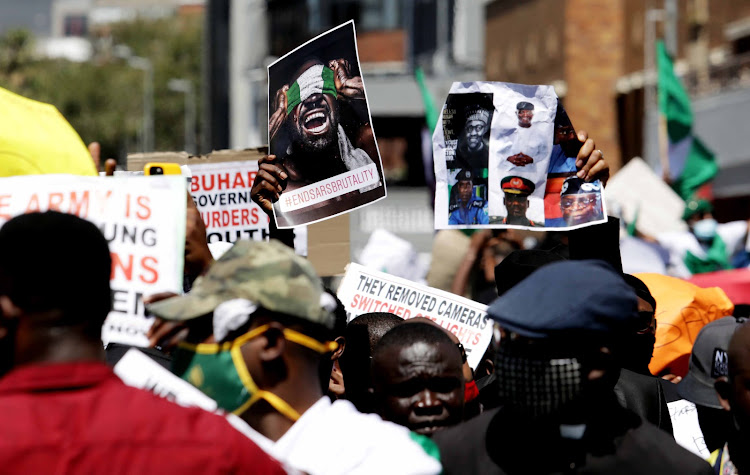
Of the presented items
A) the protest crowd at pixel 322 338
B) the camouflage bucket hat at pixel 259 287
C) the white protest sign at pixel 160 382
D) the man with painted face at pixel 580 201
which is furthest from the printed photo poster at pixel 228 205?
the camouflage bucket hat at pixel 259 287

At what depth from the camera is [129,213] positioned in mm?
3867

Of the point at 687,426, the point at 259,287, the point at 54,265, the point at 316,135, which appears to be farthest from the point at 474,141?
the point at 54,265

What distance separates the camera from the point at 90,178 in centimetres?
389

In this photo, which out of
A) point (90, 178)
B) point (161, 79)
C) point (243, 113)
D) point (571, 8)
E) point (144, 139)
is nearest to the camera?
point (90, 178)

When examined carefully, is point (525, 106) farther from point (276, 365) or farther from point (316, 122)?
point (276, 365)

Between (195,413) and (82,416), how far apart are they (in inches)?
9.2

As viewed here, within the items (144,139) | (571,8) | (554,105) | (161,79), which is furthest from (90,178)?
(161,79)

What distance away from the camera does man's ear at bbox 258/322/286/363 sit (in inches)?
121

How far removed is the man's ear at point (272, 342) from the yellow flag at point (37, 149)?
1.72 metres

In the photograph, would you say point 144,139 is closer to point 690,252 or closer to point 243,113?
point 243,113

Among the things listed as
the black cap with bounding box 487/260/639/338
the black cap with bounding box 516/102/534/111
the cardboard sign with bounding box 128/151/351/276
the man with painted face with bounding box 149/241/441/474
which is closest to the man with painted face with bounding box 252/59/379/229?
the black cap with bounding box 516/102/534/111

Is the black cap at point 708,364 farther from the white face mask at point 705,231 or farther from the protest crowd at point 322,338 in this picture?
the white face mask at point 705,231

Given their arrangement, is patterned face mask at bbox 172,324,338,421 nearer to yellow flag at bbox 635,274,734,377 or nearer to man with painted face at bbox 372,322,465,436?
man with painted face at bbox 372,322,465,436

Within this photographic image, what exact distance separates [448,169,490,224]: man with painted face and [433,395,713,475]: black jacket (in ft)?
5.54
